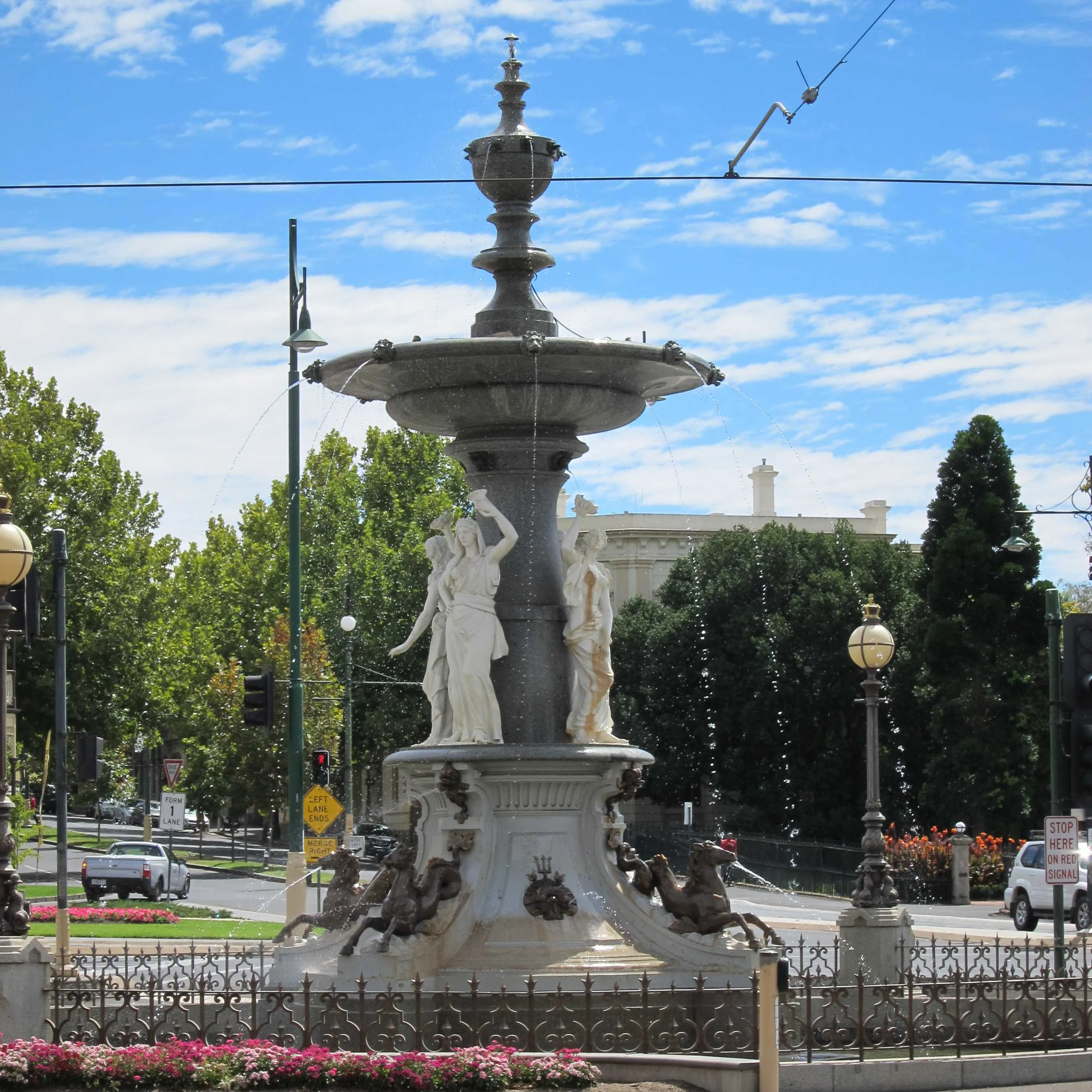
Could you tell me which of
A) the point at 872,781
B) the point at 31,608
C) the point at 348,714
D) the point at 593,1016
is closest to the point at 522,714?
the point at 593,1016

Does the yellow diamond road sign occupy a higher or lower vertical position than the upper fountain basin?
lower

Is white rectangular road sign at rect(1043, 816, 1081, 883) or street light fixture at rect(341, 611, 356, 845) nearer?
white rectangular road sign at rect(1043, 816, 1081, 883)

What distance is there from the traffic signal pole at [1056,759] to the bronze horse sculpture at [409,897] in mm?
4461

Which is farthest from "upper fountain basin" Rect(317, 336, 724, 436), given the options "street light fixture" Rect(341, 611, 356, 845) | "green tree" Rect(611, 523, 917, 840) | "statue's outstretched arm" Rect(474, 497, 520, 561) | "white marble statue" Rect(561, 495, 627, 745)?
"green tree" Rect(611, 523, 917, 840)

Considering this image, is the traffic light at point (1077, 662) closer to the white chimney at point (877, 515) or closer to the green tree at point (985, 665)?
the green tree at point (985, 665)

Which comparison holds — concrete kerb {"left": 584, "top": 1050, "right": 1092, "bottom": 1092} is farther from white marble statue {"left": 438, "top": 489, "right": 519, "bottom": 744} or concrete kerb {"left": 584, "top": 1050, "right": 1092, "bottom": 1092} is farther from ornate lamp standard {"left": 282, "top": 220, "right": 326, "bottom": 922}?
ornate lamp standard {"left": 282, "top": 220, "right": 326, "bottom": 922}

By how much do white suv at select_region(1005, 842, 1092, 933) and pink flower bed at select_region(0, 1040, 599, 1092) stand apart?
23.1 meters

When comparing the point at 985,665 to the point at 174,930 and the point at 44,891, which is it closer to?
the point at 44,891

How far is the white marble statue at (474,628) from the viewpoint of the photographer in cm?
1558

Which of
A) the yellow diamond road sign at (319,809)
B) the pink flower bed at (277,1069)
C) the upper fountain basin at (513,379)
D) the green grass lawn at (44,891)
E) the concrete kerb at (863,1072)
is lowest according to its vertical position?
the green grass lawn at (44,891)

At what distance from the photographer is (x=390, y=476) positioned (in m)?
62.9

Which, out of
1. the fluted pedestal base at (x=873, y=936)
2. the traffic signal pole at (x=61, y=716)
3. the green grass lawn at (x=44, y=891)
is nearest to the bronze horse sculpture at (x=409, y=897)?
the fluted pedestal base at (x=873, y=936)

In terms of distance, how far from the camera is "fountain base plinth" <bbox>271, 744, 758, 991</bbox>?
14.5m

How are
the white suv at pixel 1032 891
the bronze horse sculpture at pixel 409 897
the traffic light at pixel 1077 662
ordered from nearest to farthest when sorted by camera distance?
the traffic light at pixel 1077 662 < the bronze horse sculpture at pixel 409 897 < the white suv at pixel 1032 891
